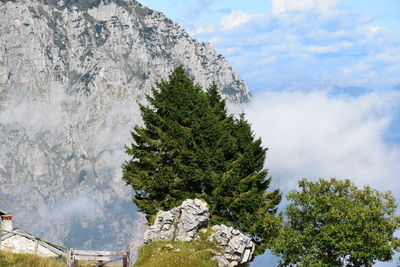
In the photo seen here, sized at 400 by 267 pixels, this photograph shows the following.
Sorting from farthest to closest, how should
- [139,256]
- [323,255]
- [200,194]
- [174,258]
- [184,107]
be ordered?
[184,107]
[200,194]
[323,255]
[139,256]
[174,258]

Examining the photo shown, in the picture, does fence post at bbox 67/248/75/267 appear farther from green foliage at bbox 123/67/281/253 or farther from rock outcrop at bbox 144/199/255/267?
green foliage at bbox 123/67/281/253

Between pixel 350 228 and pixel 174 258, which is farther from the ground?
pixel 350 228

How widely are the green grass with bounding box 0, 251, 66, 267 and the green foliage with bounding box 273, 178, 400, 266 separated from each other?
1714 cm

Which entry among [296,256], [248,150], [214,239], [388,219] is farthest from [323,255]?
[248,150]

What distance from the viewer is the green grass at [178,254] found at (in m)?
27.7

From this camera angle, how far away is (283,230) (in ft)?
114

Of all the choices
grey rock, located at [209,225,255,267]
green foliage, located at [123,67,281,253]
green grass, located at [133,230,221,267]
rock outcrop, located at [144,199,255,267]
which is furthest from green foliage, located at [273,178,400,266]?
green grass, located at [133,230,221,267]

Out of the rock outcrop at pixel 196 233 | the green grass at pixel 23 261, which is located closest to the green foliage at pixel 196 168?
the rock outcrop at pixel 196 233

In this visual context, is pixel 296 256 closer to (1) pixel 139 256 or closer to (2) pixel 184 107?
(1) pixel 139 256

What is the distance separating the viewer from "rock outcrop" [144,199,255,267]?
1225 inches

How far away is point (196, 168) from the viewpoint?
1543 inches

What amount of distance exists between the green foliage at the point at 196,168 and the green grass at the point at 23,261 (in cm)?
1768

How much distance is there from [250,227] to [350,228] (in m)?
10.3

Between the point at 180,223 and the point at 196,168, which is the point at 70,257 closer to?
the point at 180,223
